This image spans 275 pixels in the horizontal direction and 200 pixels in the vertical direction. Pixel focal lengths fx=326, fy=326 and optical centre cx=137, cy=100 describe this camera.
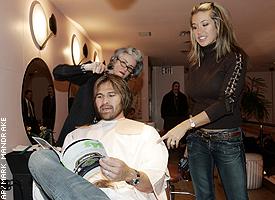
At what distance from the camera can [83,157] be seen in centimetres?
90

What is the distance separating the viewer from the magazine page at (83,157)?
0.87m

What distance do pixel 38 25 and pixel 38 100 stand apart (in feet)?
2.12

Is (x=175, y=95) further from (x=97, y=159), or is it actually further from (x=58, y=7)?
(x=97, y=159)

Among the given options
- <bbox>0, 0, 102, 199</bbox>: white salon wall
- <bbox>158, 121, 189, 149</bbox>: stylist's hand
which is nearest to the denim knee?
<bbox>158, 121, 189, 149</bbox>: stylist's hand

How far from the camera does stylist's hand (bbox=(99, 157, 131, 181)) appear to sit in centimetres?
91

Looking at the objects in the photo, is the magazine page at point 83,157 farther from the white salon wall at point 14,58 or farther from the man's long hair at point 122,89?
the white salon wall at point 14,58

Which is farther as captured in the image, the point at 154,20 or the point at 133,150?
the point at 154,20

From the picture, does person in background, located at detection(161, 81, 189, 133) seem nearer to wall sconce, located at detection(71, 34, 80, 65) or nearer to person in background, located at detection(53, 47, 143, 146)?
wall sconce, located at detection(71, 34, 80, 65)

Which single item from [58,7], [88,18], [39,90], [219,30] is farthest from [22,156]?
[88,18]

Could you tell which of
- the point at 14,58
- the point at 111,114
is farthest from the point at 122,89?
the point at 14,58

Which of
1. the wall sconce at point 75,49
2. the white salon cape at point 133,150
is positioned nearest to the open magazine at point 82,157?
the white salon cape at point 133,150

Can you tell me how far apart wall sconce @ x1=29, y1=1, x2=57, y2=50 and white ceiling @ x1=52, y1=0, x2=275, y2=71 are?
35 centimetres

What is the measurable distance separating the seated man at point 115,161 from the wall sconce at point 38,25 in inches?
58.9

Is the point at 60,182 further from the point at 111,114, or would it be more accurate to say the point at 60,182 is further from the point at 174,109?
the point at 174,109
